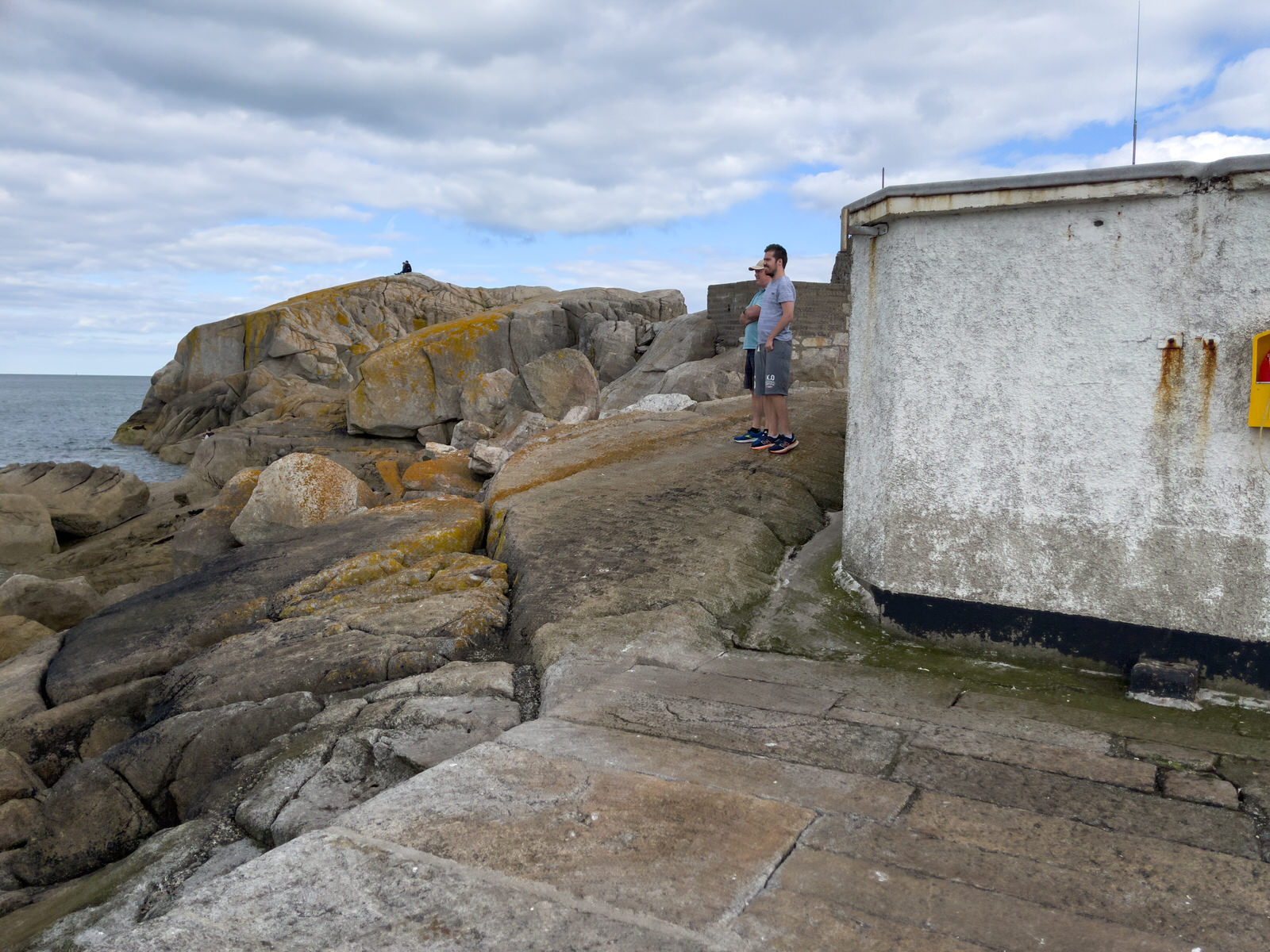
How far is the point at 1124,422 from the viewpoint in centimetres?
395

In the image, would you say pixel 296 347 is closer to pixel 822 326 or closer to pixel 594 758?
pixel 822 326

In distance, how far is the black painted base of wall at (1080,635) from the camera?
12.6ft

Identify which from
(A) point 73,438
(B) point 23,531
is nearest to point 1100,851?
(B) point 23,531

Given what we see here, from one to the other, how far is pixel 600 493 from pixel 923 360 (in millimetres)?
2903

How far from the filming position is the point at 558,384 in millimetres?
14047

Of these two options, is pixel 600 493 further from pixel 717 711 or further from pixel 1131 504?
pixel 1131 504

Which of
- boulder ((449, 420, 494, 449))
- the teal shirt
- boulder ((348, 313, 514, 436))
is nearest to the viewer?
the teal shirt

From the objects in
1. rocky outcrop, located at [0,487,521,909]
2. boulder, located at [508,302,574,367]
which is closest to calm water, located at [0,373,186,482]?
boulder, located at [508,302,574,367]

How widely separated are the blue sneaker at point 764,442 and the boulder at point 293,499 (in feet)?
12.1

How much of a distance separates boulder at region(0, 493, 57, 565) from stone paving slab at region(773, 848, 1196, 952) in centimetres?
1509

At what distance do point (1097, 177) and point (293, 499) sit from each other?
21.6 feet

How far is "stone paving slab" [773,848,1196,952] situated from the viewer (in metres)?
2.13

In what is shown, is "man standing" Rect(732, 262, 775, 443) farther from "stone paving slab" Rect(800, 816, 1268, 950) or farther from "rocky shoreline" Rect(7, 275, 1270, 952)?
"stone paving slab" Rect(800, 816, 1268, 950)

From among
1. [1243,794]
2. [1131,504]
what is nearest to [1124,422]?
[1131,504]
